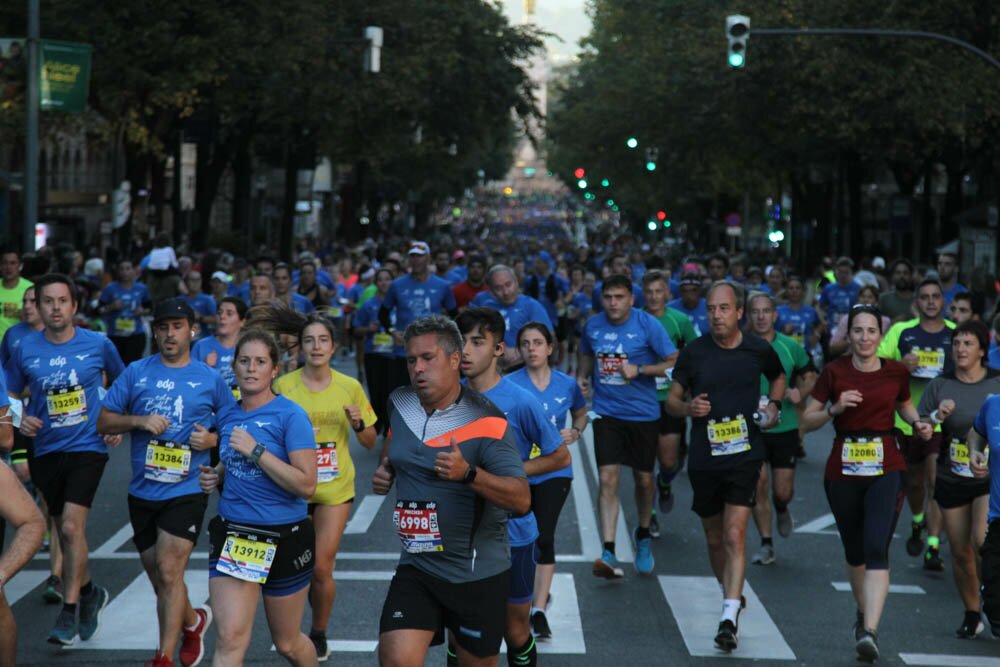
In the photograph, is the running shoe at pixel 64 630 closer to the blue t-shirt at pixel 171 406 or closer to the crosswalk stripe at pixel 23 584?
the blue t-shirt at pixel 171 406

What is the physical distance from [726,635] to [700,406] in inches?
47.6

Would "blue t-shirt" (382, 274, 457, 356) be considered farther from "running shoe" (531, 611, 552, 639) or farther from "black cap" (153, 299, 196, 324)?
"black cap" (153, 299, 196, 324)

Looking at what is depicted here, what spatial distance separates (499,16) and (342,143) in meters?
7.22

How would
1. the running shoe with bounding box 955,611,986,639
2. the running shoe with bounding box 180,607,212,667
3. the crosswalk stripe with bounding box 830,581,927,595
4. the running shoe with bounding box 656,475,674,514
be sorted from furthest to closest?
1. the running shoe with bounding box 656,475,674,514
2. the crosswalk stripe with bounding box 830,581,927,595
3. the running shoe with bounding box 955,611,986,639
4. the running shoe with bounding box 180,607,212,667

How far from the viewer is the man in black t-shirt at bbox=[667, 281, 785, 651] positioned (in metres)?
9.38

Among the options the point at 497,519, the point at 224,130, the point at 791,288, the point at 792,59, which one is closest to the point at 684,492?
the point at 791,288

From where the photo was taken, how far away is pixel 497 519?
6184mm

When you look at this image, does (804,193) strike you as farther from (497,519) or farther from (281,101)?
(497,519)

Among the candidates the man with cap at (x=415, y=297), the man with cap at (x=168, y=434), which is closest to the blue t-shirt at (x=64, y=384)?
the man with cap at (x=168, y=434)

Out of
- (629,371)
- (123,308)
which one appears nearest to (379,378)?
(123,308)

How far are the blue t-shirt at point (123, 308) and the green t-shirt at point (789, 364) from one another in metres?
8.19

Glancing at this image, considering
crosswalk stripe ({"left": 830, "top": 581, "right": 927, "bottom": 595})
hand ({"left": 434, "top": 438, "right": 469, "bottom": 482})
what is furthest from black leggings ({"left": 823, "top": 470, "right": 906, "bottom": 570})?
hand ({"left": 434, "top": 438, "right": 469, "bottom": 482})

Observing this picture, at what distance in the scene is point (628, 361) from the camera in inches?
Answer: 448

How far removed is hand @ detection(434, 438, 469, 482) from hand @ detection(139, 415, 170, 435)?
8.98ft
